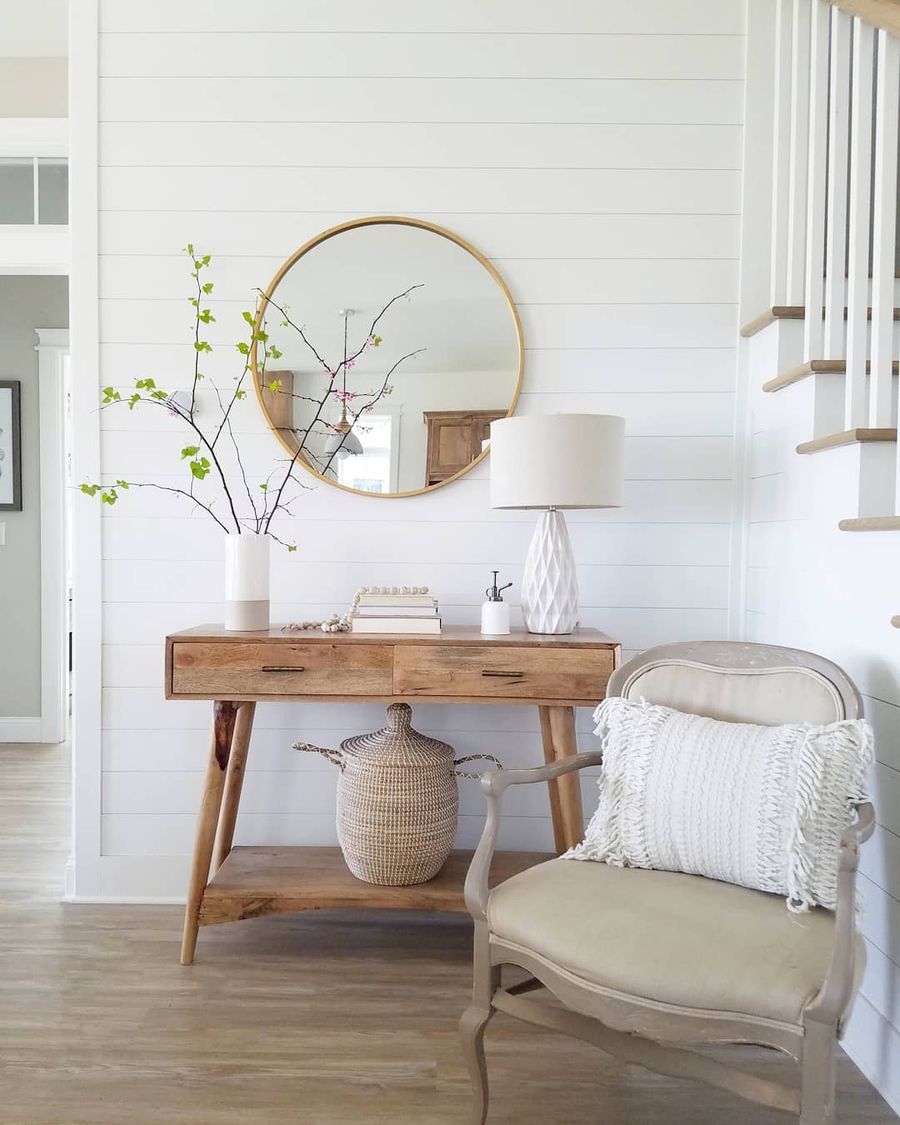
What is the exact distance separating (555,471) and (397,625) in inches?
21.9

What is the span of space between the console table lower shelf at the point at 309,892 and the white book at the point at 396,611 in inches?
27.0

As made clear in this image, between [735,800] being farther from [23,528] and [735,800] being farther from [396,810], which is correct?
[23,528]

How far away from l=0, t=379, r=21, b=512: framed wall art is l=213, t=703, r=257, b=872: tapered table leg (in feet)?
9.31

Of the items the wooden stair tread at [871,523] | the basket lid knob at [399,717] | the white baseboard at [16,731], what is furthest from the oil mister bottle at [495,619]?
the white baseboard at [16,731]

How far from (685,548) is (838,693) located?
95 centimetres

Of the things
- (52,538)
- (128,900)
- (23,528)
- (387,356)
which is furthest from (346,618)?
(23,528)

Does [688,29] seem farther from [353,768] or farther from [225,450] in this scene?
[353,768]

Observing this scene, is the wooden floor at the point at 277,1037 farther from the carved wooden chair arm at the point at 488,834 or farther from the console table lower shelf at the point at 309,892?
the carved wooden chair arm at the point at 488,834

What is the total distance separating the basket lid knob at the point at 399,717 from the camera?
245 cm

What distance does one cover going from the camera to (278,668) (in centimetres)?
227

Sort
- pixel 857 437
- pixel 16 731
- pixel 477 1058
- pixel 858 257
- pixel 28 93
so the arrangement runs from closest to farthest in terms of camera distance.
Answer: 1. pixel 477 1058
2. pixel 857 437
3. pixel 858 257
4. pixel 28 93
5. pixel 16 731

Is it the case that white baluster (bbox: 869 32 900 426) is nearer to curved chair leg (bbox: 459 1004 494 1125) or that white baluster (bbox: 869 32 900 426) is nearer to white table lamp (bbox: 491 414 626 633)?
white table lamp (bbox: 491 414 626 633)

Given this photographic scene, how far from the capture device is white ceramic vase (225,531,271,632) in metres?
2.37

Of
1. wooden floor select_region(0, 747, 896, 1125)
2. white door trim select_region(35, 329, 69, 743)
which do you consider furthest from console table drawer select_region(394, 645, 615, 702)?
white door trim select_region(35, 329, 69, 743)
